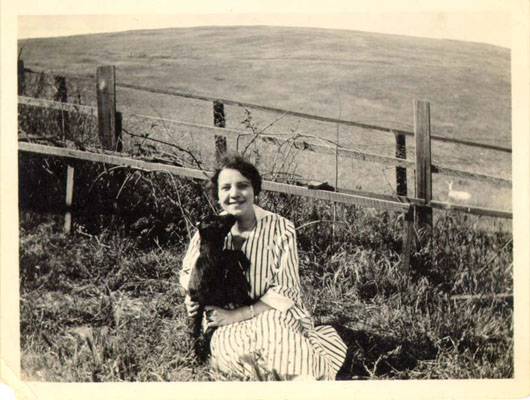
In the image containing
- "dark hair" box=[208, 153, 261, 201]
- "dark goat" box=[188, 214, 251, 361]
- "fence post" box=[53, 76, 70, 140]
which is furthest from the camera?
"fence post" box=[53, 76, 70, 140]

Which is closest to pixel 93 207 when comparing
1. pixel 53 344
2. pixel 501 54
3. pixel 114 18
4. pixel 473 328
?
pixel 53 344

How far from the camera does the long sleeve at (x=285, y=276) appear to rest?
2.78 meters

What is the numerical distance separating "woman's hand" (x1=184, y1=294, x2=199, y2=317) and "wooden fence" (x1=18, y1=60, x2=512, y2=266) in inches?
22.5

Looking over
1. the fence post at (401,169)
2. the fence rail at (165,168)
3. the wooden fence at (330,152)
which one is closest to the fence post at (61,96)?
the wooden fence at (330,152)

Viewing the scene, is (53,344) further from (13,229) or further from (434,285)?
(434,285)

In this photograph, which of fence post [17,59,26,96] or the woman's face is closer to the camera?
the woman's face

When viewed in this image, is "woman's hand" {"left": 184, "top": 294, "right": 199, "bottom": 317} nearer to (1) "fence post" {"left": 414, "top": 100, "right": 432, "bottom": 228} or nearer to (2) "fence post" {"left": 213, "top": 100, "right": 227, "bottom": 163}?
(2) "fence post" {"left": 213, "top": 100, "right": 227, "bottom": 163}

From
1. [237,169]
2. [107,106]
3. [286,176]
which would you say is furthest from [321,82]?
[107,106]

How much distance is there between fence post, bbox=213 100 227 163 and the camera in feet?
9.64

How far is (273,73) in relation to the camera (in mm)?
2977

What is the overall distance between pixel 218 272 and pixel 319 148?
0.75 meters

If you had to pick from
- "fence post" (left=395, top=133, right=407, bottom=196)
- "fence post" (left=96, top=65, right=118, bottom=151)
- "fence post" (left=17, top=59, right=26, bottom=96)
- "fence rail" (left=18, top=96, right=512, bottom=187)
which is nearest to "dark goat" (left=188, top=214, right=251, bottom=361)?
"fence rail" (left=18, top=96, right=512, bottom=187)

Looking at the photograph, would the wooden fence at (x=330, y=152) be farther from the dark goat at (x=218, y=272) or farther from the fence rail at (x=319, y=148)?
the dark goat at (x=218, y=272)

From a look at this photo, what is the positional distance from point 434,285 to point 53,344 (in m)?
1.80
